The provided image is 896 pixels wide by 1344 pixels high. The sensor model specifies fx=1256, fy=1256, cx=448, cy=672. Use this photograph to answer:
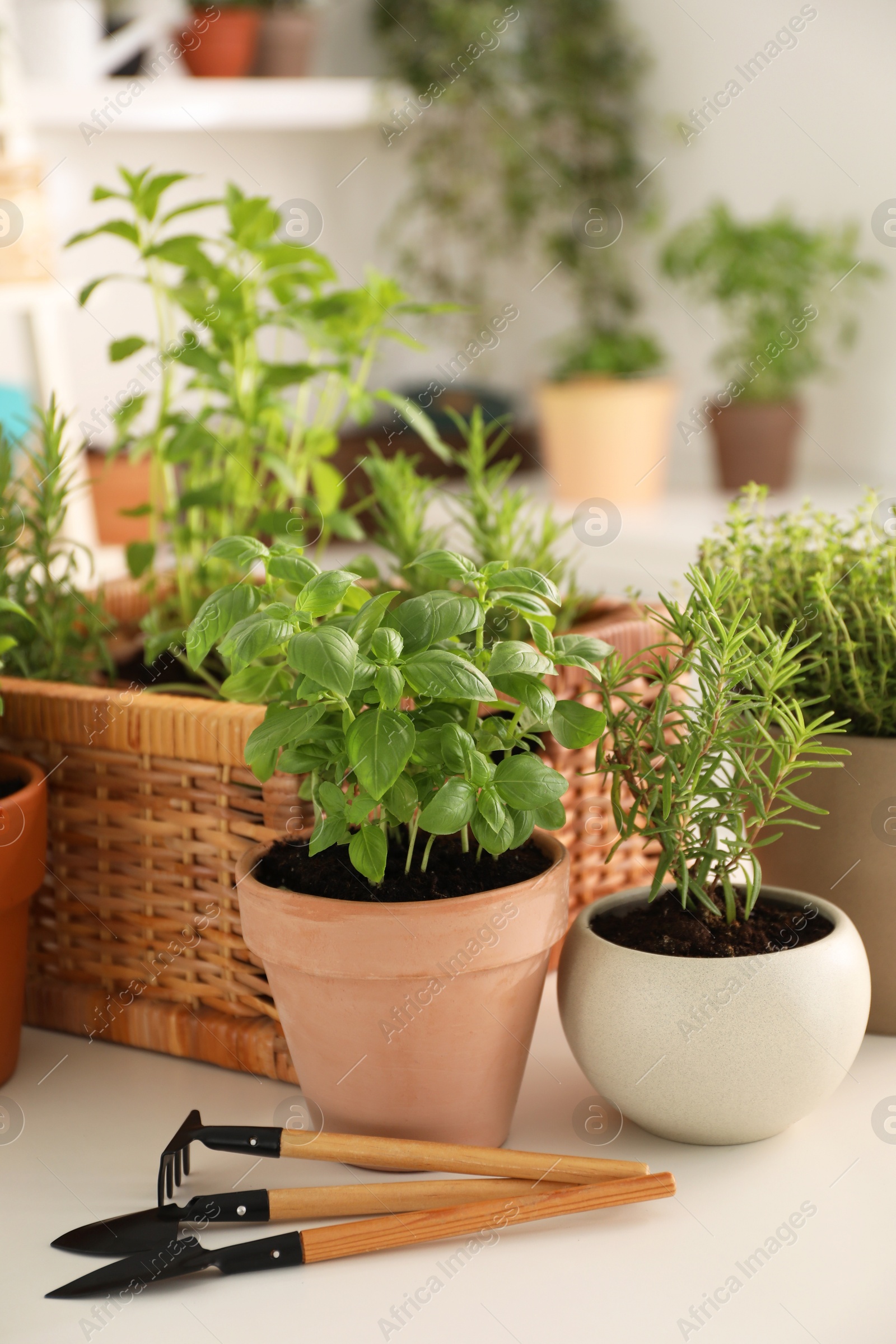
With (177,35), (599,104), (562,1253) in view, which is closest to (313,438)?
(562,1253)

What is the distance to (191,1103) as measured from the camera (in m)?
0.70

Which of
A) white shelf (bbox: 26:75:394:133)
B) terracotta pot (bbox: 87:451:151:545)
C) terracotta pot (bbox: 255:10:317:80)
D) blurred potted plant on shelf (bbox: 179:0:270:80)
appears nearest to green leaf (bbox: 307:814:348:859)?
terracotta pot (bbox: 87:451:151:545)

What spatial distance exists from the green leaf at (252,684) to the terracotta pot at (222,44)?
1.88 meters

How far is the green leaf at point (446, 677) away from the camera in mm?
544

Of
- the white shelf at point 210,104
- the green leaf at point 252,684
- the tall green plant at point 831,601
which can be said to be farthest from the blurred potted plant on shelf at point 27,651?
the white shelf at point 210,104

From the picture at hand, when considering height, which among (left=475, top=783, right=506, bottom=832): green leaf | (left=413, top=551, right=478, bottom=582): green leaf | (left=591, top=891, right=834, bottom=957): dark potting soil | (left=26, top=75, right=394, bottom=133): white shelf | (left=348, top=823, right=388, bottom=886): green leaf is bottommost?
(left=591, top=891, right=834, bottom=957): dark potting soil

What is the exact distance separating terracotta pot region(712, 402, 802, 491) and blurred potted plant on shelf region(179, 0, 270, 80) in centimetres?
108

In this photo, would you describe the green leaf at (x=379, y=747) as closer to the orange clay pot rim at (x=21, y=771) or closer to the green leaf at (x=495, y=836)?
the green leaf at (x=495, y=836)

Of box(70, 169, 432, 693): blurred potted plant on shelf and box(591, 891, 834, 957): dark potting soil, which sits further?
box(70, 169, 432, 693): blurred potted plant on shelf

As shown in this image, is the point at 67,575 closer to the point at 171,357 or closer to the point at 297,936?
the point at 171,357

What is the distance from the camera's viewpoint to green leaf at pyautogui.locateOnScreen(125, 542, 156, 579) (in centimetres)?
103

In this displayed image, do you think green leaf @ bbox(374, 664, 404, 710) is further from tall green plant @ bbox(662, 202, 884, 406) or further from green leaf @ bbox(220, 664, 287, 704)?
tall green plant @ bbox(662, 202, 884, 406)

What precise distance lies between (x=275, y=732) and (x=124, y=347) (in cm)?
53

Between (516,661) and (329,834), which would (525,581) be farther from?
(329,834)
